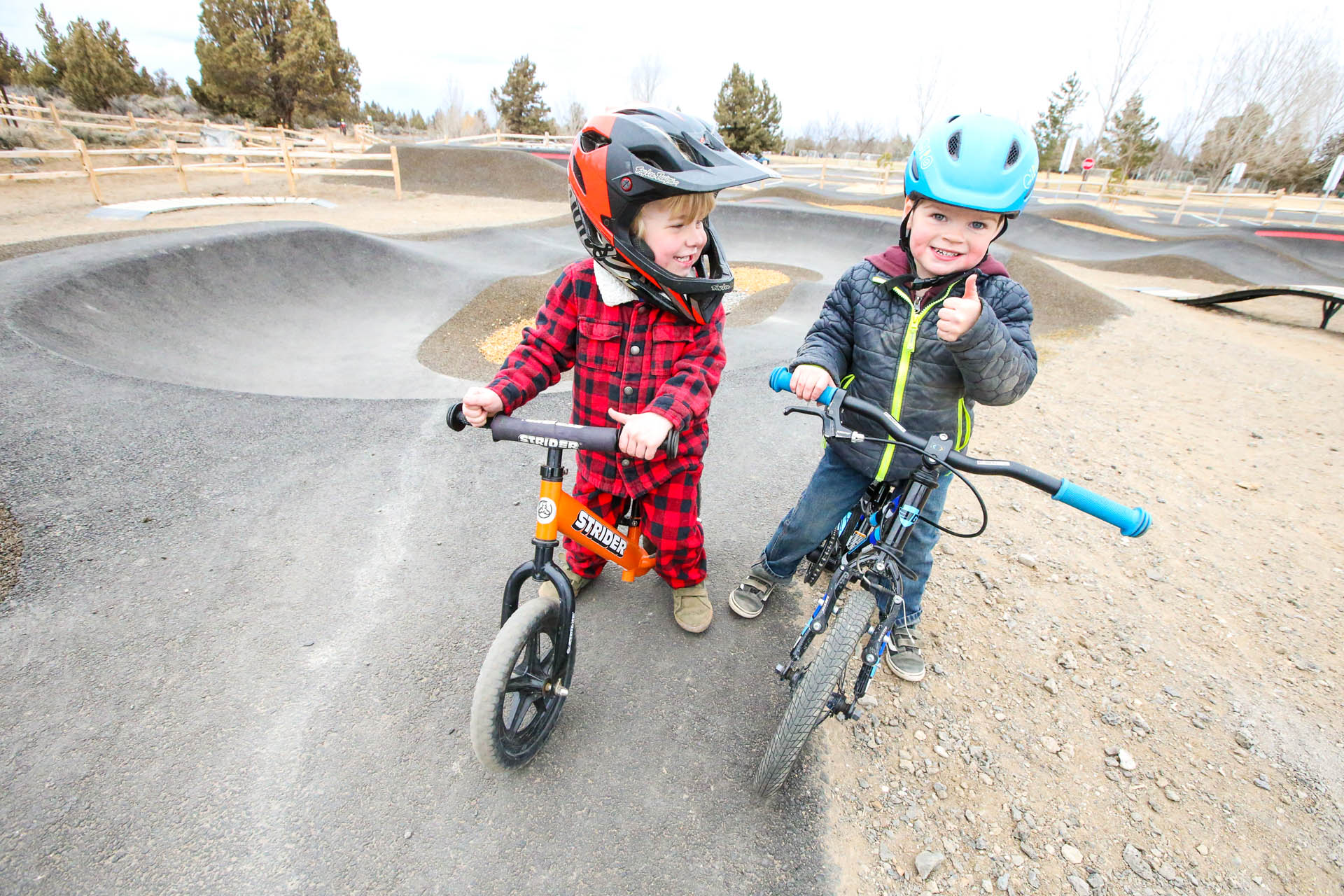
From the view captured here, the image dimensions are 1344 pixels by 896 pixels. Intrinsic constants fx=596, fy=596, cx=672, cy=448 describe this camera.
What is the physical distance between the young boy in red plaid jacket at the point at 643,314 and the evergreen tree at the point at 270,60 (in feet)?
155

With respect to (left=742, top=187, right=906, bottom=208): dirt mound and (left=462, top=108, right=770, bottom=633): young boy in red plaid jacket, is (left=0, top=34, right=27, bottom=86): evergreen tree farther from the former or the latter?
(left=462, top=108, right=770, bottom=633): young boy in red plaid jacket

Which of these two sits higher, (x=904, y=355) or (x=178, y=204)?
(x=904, y=355)

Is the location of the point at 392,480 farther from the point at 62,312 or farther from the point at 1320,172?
the point at 1320,172

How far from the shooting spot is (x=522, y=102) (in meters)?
49.9

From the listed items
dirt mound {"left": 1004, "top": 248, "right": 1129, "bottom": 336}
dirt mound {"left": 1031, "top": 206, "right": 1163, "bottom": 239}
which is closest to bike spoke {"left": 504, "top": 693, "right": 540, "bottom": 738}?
dirt mound {"left": 1004, "top": 248, "right": 1129, "bottom": 336}

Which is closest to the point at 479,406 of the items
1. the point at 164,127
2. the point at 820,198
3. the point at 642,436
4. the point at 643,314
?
the point at 642,436

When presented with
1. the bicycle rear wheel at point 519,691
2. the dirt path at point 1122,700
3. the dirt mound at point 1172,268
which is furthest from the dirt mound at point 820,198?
the bicycle rear wheel at point 519,691

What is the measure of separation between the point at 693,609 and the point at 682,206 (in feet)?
6.34

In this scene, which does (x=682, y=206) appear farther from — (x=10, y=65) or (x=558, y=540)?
(x=10, y=65)

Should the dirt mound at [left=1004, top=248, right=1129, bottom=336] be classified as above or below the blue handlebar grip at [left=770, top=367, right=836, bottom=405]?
below

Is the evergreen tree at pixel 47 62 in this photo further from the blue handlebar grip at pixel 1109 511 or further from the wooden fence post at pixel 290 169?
the blue handlebar grip at pixel 1109 511

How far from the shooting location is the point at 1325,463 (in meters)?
5.45

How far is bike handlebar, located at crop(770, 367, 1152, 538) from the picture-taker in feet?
5.38

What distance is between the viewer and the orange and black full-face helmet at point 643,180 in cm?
213
